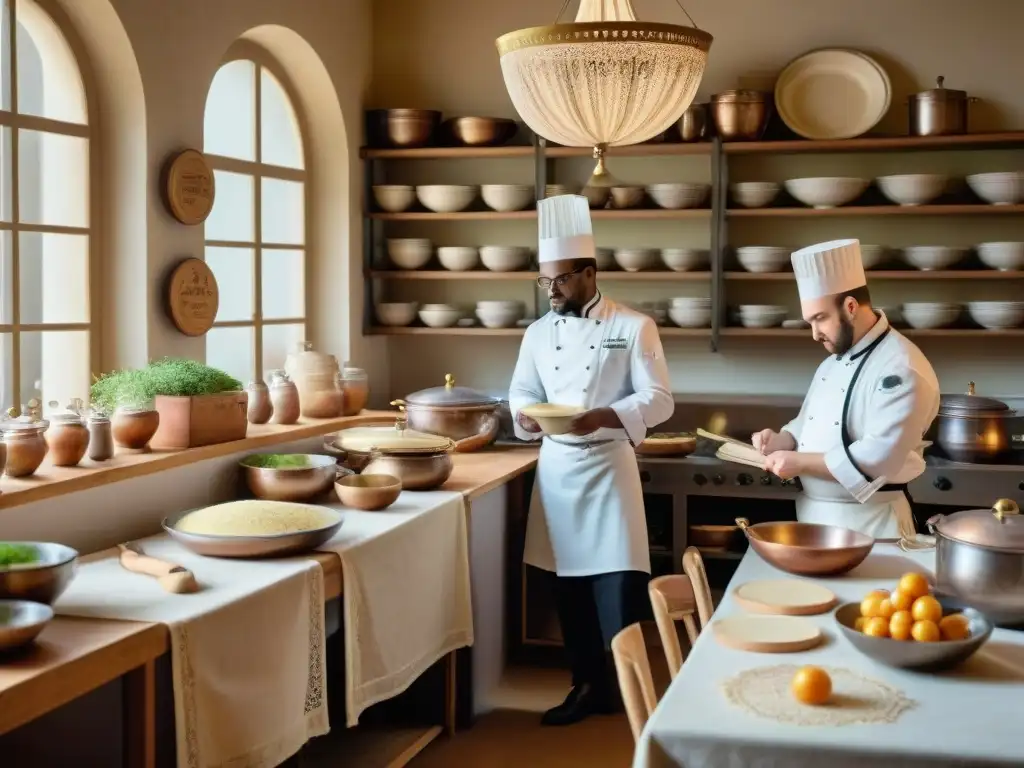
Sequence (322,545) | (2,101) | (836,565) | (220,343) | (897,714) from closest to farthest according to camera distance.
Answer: (897,714) → (836,565) → (322,545) → (2,101) → (220,343)

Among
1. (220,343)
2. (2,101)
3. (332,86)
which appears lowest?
(220,343)

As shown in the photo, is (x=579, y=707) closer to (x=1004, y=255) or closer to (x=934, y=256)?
(x=934, y=256)

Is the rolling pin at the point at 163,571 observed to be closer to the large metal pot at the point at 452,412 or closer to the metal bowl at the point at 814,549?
the metal bowl at the point at 814,549

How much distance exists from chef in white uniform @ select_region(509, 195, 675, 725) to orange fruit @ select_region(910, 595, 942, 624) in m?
1.94

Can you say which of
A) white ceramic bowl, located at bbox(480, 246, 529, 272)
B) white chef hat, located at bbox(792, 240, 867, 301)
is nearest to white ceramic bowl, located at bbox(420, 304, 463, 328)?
white ceramic bowl, located at bbox(480, 246, 529, 272)

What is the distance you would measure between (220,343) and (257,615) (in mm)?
2422

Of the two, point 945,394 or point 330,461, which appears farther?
point 945,394

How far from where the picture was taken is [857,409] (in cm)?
356

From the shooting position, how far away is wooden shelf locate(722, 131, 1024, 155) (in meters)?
5.04

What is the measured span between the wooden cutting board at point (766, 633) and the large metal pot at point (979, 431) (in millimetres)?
2450

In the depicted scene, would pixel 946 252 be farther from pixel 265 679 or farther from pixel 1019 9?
pixel 265 679

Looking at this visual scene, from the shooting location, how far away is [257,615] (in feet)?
8.76

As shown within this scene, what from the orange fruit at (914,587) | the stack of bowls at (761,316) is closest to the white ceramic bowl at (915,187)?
the stack of bowls at (761,316)

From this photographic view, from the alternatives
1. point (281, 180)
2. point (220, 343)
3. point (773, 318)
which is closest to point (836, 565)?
point (773, 318)
